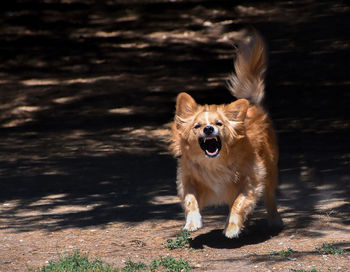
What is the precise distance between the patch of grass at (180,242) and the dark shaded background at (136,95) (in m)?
1.17

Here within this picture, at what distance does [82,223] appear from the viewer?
8.11 metres

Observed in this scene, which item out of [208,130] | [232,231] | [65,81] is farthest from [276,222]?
[65,81]

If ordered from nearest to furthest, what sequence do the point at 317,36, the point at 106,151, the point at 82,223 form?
the point at 82,223
the point at 106,151
the point at 317,36

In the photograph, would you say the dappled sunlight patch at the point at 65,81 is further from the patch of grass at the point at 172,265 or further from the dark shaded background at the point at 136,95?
the patch of grass at the point at 172,265

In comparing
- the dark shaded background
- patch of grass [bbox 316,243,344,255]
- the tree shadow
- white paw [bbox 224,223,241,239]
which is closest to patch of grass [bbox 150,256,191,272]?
white paw [bbox 224,223,241,239]

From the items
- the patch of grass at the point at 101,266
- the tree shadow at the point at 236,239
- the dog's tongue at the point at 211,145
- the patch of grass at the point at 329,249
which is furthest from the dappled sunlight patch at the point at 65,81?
the patch of grass at the point at 329,249

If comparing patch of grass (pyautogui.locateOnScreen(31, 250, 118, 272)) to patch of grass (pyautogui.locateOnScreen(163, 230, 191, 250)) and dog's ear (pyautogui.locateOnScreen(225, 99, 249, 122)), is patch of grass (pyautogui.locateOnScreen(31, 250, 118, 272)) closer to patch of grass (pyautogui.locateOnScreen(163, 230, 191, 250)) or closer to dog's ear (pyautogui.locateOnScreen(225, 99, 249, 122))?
patch of grass (pyautogui.locateOnScreen(163, 230, 191, 250))

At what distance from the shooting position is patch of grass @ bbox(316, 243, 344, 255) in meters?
6.39

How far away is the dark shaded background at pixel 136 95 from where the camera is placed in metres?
9.43

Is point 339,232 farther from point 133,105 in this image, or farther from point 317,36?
point 317,36

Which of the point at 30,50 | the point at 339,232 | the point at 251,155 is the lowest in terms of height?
the point at 339,232

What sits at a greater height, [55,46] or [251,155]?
[55,46]

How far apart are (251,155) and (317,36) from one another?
43.1ft

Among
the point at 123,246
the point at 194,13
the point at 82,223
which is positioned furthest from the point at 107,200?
the point at 194,13
